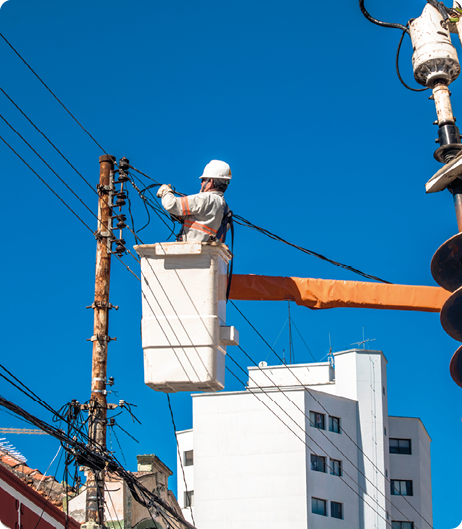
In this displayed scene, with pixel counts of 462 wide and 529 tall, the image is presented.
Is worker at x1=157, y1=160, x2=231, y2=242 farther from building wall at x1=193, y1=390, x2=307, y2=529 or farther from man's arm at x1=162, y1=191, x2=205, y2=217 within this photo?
building wall at x1=193, y1=390, x2=307, y2=529

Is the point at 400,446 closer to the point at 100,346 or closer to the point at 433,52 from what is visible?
the point at 100,346

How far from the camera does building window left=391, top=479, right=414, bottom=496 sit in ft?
208

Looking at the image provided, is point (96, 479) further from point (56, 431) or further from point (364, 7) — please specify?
point (364, 7)

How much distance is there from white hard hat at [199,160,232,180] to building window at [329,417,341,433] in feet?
162

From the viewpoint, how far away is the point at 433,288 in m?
13.3

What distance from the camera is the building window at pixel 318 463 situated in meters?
56.9

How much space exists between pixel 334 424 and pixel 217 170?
5026 cm

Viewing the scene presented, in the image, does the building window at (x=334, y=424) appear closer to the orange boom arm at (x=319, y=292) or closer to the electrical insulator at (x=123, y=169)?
the electrical insulator at (x=123, y=169)

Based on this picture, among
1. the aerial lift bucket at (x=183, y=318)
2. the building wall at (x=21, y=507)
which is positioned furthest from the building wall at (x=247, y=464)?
the aerial lift bucket at (x=183, y=318)

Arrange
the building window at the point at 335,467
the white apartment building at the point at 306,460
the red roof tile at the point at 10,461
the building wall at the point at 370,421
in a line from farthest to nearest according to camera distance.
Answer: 1. the building wall at the point at 370,421
2. the building window at the point at 335,467
3. the white apartment building at the point at 306,460
4. the red roof tile at the point at 10,461

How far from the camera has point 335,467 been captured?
58656mm

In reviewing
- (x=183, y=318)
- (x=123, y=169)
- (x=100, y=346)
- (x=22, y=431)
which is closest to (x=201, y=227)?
(x=183, y=318)

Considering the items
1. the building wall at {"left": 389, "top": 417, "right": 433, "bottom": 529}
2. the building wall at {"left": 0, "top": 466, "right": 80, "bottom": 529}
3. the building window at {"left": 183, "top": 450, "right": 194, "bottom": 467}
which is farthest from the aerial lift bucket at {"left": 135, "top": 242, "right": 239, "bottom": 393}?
the building window at {"left": 183, "top": 450, "right": 194, "bottom": 467}

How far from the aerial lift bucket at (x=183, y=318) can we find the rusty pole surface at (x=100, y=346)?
5788mm
